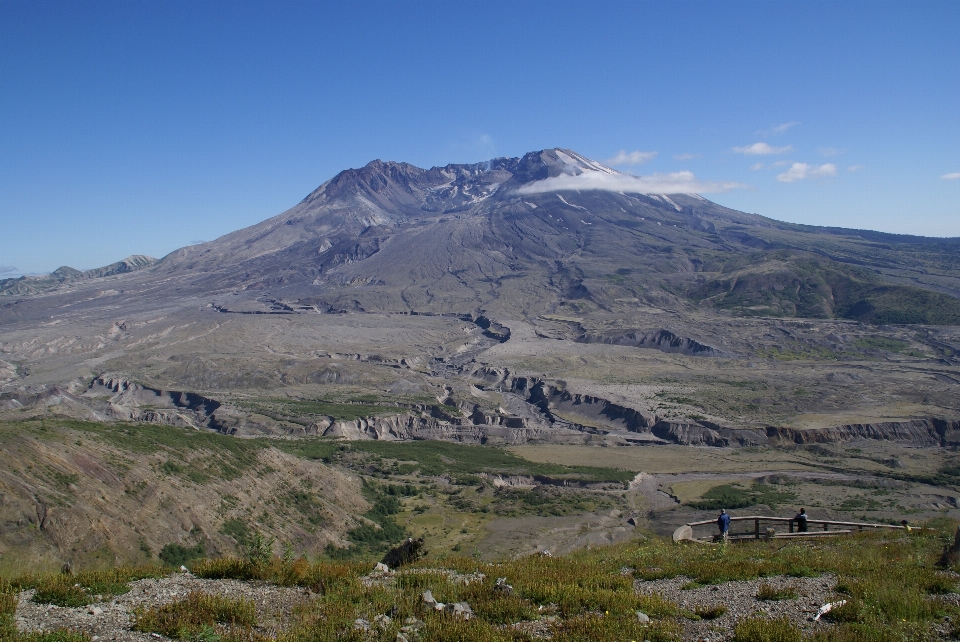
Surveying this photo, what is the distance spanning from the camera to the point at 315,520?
2509 centimetres

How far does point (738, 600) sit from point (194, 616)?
5788mm

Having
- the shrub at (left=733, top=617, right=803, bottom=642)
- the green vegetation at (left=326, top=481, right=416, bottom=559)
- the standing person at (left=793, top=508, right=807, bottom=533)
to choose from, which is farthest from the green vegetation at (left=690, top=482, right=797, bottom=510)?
the shrub at (left=733, top=617, right=803, bottom=642)

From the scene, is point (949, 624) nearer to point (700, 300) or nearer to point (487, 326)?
point (487, 326)

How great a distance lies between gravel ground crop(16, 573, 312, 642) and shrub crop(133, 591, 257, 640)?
0.11 meters

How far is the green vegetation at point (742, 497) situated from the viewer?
3131 centimetres

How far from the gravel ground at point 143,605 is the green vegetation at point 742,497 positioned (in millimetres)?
28169

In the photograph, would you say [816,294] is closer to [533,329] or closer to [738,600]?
[533,329]

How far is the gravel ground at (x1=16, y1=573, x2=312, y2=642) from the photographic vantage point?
5785 millimetres

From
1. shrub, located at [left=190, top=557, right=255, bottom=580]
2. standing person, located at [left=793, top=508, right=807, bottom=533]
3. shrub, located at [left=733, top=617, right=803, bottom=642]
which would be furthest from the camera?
standing person, located at [left=793, top=508, right=807, bottom=533]

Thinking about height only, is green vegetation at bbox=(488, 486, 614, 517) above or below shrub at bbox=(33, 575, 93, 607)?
below

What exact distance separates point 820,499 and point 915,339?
234ft

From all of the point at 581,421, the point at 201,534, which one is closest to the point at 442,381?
the point at 581,421

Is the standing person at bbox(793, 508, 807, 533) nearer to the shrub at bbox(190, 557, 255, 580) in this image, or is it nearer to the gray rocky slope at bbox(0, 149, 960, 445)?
the shrub at bbox(190, 557, 255, 580)

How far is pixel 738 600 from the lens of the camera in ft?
22.9
